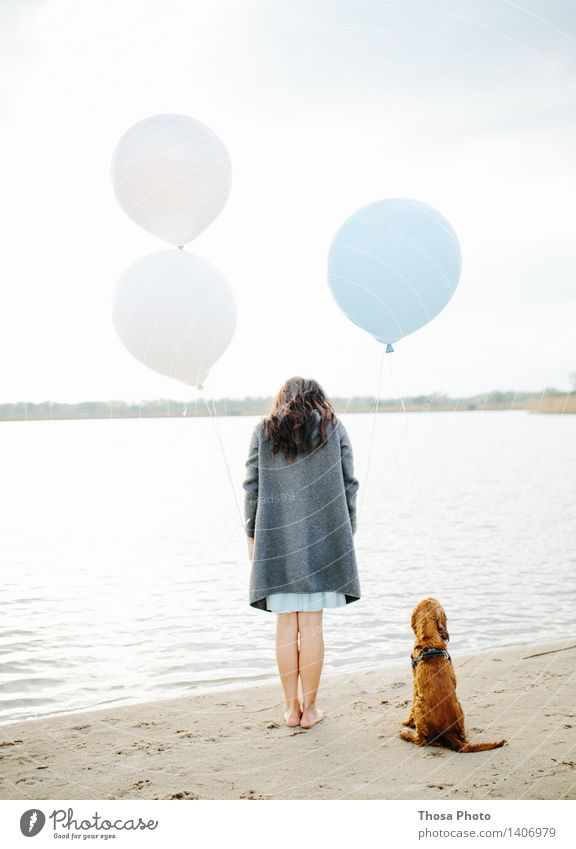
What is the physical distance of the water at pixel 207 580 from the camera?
15.8 feet

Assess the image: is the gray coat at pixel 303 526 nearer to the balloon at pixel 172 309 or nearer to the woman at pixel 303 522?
the woman at pixel 303 522

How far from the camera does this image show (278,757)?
125 inches

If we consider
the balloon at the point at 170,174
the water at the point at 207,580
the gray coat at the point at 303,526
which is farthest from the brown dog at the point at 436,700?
the balloon at the point at 170,174

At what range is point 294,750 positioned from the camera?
10.6 ft

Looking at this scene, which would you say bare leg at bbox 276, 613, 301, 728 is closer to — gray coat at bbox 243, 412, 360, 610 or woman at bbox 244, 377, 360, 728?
woman at bbox 244, 377, 360, 728

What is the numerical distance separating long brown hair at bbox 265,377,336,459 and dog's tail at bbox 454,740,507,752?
4.32 ft

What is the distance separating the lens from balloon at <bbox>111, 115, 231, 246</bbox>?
3.87 metres

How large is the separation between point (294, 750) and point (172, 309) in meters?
2.07

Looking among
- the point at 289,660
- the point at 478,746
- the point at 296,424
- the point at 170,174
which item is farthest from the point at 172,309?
the point at 478,746

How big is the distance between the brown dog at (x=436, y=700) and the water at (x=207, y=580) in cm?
155

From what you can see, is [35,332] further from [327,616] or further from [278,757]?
[327,616]

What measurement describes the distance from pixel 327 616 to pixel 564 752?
2857 millimetres
